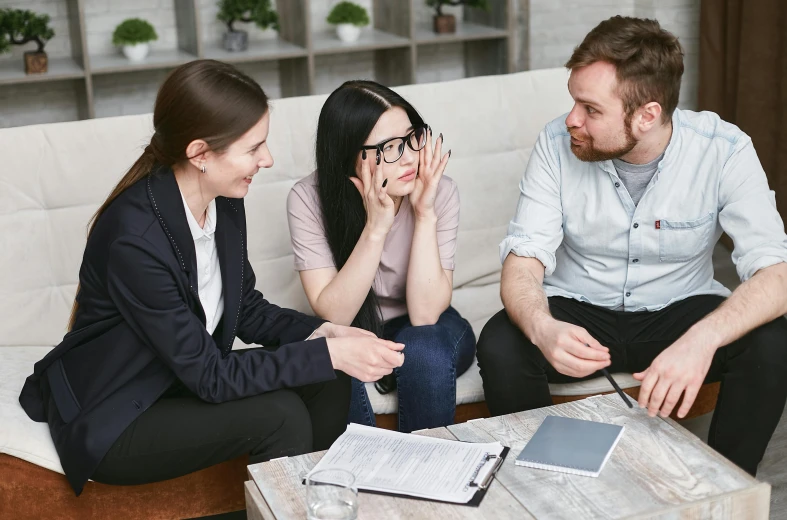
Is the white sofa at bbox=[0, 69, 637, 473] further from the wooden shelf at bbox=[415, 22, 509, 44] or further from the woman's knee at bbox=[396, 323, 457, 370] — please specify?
the wooden shelf at bbox=[415, 22, 509, 44]

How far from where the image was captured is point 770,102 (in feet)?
11.7

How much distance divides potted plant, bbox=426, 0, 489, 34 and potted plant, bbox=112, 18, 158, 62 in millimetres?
1226

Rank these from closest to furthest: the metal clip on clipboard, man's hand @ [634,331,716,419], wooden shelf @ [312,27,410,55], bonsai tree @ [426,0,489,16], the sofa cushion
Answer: the metal clip on clipboard, man's hand @ [634,331,716,419], the sofa cushion, wooden shelf @ [312,27,410,55], bonsai tree @ [426,0,489,16]

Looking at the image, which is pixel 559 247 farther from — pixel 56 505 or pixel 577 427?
pixel 56 505

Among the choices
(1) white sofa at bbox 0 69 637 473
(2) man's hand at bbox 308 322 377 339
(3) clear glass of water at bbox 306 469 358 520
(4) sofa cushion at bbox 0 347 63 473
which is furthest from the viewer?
(1) white sofa at bbox 0 69 637 473

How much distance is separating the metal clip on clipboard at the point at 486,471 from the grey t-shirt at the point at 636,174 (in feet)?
2.79

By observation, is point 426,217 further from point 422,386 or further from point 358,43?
point 358,43

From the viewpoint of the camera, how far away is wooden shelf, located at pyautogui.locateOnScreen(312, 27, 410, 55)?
4145mm

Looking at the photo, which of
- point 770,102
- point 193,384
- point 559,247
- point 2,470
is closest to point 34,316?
point 2,470

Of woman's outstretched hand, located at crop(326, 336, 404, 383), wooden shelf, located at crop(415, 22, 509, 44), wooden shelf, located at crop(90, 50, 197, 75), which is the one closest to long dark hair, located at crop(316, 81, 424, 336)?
woman's outstretched hand, located at crop(326, 336, 404, 383)

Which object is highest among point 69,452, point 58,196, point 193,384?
point 58,196

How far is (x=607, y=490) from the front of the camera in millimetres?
1510

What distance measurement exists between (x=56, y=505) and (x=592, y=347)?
3.46 feet

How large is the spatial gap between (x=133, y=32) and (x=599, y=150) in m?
2.41
